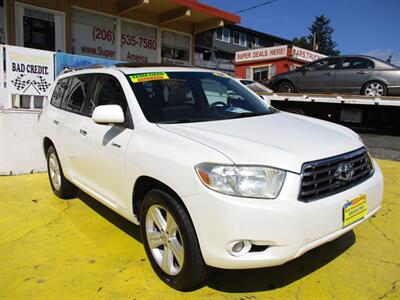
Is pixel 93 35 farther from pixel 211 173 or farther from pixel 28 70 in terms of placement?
pixel 211 173

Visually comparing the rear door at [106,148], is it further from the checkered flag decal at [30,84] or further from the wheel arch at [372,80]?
the wheel arch at [372,80]

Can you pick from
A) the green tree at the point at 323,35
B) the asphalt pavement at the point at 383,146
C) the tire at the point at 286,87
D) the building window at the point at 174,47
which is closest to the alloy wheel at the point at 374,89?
the asphalt pavement at the point at 383,146

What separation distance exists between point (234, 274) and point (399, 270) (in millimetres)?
1385

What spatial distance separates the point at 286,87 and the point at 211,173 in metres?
10.2

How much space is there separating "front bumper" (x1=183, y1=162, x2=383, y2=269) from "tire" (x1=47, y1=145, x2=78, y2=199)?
2.83 metres

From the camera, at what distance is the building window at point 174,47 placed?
12070mm

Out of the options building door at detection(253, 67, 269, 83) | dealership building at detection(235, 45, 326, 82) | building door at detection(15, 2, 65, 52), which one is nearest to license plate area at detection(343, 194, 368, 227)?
building door at detection(15, 2, 65, 52)

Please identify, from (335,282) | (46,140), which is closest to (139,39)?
(46,140)

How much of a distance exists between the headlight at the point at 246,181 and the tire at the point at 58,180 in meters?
2.96

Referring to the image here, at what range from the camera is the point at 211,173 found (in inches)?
97.7

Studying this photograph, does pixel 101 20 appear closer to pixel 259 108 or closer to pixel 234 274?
pixel 259 108

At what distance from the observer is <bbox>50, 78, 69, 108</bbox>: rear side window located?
4.93m

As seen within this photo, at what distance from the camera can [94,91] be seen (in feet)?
13.5

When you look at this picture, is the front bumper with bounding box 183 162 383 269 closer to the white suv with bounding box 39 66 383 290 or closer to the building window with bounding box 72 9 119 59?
the white suv with bounding box 39 66 383 290
